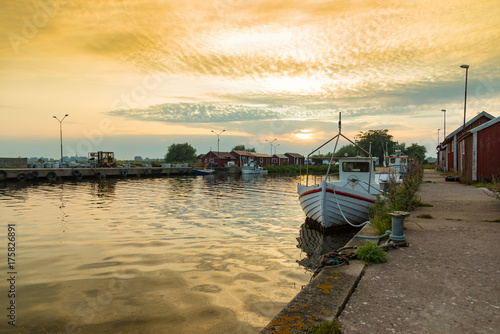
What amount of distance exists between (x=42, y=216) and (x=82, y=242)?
6.47m

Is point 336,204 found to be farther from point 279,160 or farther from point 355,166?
point 279,160

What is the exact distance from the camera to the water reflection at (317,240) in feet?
29.5

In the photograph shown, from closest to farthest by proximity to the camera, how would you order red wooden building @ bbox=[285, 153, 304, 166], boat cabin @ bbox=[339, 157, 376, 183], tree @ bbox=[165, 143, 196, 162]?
boat cabin @ bbox=[339, 157, 376, 183], red wooden building @ bbox=[285, 153, 304, 166], tree @ bbox=[165, 143, 196, 162]

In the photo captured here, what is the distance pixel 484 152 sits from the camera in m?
20.2

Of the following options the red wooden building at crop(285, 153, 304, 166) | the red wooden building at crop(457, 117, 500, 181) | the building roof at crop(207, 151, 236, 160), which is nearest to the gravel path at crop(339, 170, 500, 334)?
the red wooden building at crop(457, 117, 500, 181)

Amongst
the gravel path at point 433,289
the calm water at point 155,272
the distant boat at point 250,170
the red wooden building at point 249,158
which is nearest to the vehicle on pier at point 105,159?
the distant boat at point 250,170

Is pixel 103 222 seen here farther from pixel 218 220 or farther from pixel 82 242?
pixel 218 220

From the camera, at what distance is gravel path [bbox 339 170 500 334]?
366cm

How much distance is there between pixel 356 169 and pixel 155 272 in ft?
35.6

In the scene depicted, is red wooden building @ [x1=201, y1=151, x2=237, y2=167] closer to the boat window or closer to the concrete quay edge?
the boat window

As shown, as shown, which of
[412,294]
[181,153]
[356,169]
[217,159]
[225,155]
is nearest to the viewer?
[412,294]

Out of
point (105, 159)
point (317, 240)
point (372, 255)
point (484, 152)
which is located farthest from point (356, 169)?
point (105, 159)

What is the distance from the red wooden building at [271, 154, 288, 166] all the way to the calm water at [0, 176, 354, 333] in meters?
89.9

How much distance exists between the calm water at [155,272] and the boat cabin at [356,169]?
3128mm
